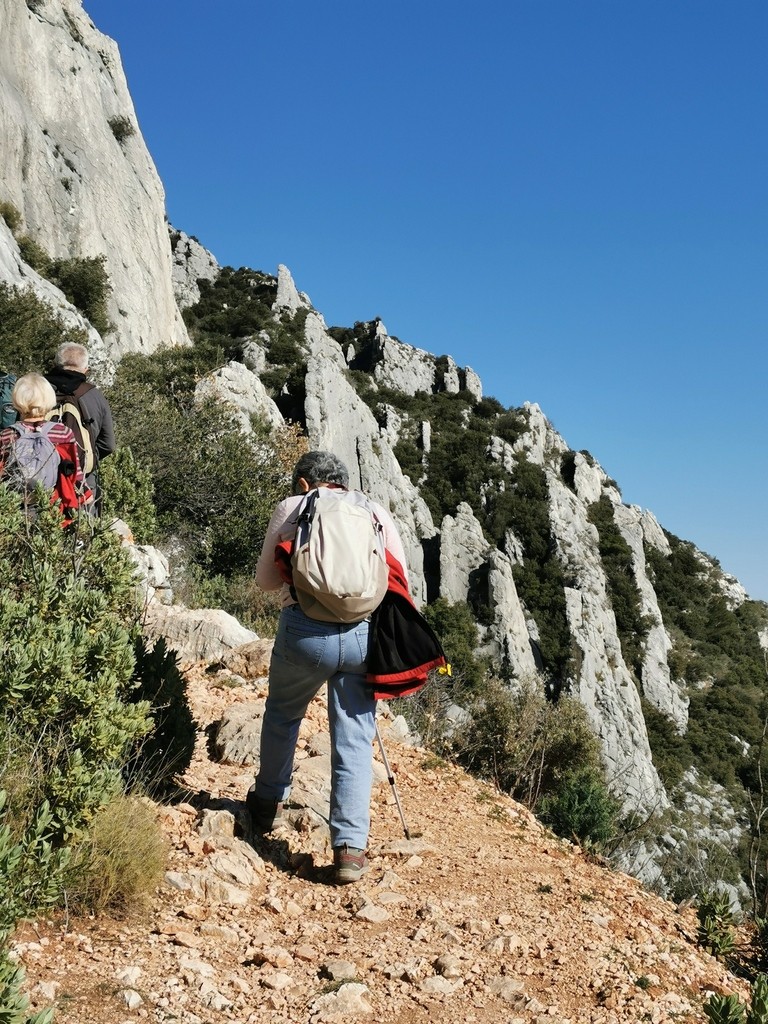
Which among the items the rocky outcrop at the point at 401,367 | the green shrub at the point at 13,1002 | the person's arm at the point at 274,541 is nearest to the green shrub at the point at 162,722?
the person's arm at the point at 274,541

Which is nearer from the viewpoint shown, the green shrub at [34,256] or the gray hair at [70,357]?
the gray hair at [70,357]

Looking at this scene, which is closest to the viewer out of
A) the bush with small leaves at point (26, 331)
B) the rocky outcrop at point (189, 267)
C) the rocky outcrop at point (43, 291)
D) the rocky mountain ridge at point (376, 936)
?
the rocky mountain ridge at point (376, 936)

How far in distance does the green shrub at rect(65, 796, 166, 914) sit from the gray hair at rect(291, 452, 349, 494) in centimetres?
160

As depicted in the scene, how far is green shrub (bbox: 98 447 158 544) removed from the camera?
9906 millimetres

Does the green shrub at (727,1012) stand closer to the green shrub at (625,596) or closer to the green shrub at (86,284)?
the green shrub at (86,284)

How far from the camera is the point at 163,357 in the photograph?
29703 millimetres

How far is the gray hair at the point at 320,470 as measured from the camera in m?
3.64

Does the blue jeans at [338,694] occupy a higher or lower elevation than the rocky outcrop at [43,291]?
lower

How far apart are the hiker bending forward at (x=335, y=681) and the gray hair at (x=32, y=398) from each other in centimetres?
206

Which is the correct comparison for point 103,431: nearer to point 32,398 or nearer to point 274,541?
point 32,398

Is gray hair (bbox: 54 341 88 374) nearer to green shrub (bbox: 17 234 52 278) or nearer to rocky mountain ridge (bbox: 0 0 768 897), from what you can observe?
rocky mountain ridge (bbox: 0 0 768 897)

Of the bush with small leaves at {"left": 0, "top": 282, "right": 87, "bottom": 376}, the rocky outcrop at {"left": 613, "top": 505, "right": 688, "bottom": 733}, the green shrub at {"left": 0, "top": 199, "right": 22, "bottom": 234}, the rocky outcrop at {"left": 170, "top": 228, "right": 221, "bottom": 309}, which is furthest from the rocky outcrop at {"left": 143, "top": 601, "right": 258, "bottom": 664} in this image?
the rocky outcrop at {"left": 170, "top": 228, "right": 221, "bottom": 309}

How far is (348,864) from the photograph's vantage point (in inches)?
136

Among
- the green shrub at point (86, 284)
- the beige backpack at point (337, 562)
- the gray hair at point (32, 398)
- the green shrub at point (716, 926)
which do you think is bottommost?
the green shrub at point (716, 926)
